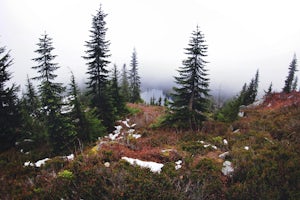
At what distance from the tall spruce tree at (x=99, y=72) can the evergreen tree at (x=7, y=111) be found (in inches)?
217

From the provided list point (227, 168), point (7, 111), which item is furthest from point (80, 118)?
point (227, 168)

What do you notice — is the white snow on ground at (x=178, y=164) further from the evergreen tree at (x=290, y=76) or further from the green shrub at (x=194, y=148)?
the evergreen tree at (x=290, y=76)

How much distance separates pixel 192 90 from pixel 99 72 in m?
8.43

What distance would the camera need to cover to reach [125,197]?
4.75m

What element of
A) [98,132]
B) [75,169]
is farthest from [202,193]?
[98,132]

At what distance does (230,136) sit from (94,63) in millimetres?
12326

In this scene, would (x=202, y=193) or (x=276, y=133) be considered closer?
(x=202, y=193)

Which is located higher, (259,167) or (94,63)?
(94,63)

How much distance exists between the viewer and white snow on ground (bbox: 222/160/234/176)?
6.16 m

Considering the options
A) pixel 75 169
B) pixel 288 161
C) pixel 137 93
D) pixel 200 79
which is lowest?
pixel 137 93

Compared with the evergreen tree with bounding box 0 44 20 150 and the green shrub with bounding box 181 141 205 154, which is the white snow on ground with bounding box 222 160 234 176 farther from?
the evergreen tree with bounding box 0 44 20 150

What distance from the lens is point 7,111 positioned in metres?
13.8

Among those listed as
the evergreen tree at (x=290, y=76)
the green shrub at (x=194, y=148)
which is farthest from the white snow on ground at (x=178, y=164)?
the evergreen tree at (x=290, y=76)

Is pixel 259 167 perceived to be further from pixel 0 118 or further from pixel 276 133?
pixel 0 118
